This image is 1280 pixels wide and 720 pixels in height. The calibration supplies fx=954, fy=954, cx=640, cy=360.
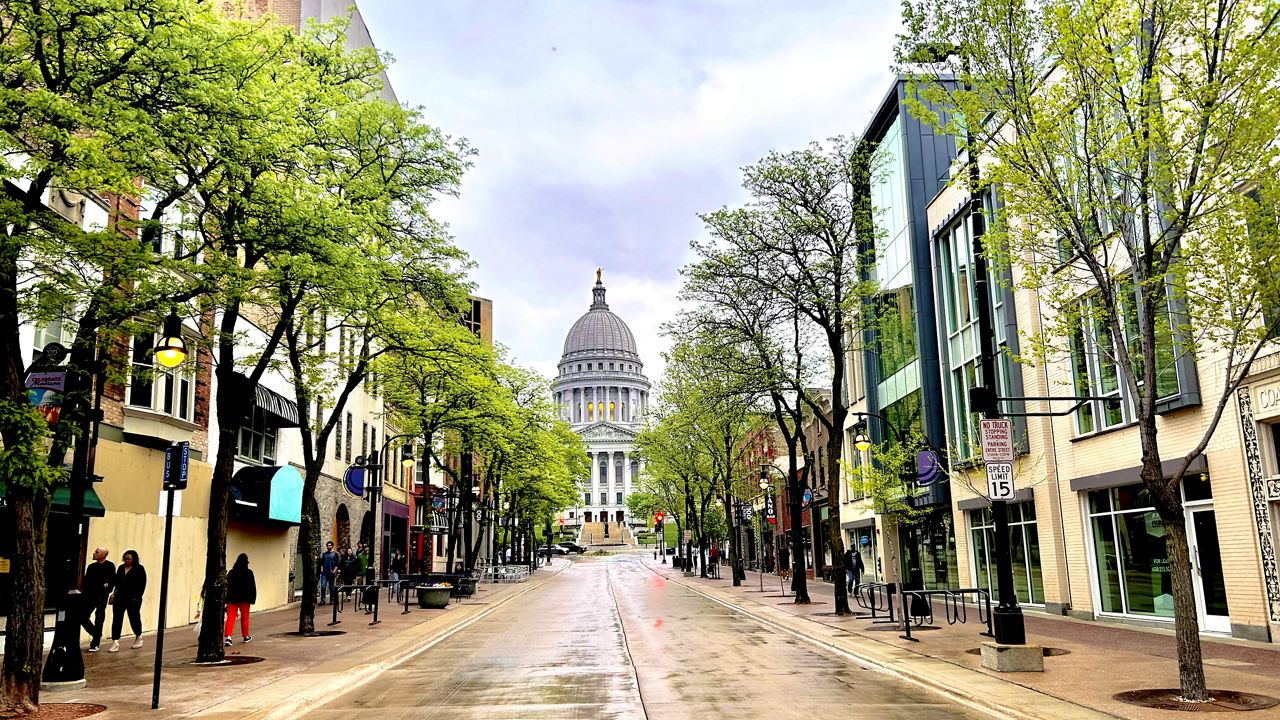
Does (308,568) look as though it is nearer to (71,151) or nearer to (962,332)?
(71,151)

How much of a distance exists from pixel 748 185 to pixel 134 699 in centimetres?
2003

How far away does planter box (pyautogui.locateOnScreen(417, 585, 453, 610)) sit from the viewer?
31094 millimetres

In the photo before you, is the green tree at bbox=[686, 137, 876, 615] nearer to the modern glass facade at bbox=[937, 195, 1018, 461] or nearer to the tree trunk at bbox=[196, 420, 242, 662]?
the modern glass facade at bbox=[937, 195, 1018, 461]

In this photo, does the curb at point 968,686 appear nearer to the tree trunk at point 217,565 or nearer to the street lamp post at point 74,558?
the tree trunk at point 217,565

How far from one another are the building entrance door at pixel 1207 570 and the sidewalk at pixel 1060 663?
0.70m

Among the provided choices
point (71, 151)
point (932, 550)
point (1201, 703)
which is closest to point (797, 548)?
point (932, 550)

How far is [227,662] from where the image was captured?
16.0 metres

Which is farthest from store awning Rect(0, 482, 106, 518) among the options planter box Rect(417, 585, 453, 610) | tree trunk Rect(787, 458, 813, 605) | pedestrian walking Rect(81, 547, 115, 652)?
tree trunk Rect(787, 458, 813, 605)

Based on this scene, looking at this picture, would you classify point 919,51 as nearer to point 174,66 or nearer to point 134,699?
point 174,66

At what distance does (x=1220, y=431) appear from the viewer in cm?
1806

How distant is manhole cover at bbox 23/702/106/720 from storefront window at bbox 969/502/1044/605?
21542 mm

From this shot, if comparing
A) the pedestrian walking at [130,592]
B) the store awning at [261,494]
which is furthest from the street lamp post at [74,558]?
the store awning at [261,494]

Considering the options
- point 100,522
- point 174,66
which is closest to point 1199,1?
point 174,66

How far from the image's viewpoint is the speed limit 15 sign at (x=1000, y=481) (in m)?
14.5
